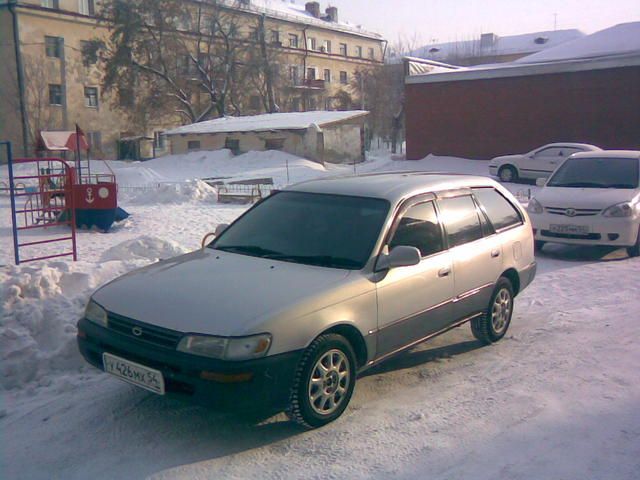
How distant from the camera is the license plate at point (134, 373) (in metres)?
4.20

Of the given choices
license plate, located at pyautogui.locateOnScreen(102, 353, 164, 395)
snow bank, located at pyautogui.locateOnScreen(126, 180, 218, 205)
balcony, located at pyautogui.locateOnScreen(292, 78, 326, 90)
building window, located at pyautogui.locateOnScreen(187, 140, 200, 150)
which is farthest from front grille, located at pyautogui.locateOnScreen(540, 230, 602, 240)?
balcony, located at pyautogui.locateOnScreen(292, 78, 326, 90)

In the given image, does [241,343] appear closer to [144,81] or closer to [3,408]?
[3,408]

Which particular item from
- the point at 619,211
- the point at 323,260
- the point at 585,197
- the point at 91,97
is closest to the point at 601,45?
the point at 585,197

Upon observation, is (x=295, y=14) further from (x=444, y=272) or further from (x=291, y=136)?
(x=444, y=272)

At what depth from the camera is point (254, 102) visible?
174 ft

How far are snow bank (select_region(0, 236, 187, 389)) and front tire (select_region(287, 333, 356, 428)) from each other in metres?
2.33

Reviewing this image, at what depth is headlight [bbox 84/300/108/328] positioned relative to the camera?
4.64 meters

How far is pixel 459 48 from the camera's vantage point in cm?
7669

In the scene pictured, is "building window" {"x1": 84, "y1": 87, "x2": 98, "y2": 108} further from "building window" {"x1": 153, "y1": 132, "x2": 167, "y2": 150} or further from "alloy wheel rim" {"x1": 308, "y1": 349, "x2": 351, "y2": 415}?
"alloy wheel rim" {"x1": 308, "y1": 349, "x2": 351, "y2": 415}

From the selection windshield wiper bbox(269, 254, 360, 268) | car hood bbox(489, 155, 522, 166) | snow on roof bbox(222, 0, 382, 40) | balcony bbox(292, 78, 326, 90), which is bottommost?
windshield wiper bbox(269, 254, 360, 268)

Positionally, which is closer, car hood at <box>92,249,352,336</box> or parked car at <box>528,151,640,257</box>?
car hood at <box>92,249,352,336</box>

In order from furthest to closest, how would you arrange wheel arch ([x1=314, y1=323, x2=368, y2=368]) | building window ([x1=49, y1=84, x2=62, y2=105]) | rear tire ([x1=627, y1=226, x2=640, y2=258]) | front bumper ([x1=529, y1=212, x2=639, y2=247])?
building window ([x1=49, y1=84, x2=62, y2=105]), rear tire ([x1=627, y1=226, x2=640, y2=258]), front bumper ([x1=529, y1=212, x2=639, y2=247]), wheel arch ([x1=314, y1=323, x2=368, y2=368])

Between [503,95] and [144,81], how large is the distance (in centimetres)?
2759

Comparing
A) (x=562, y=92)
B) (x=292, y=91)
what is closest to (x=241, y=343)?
(x=562, y=92)
